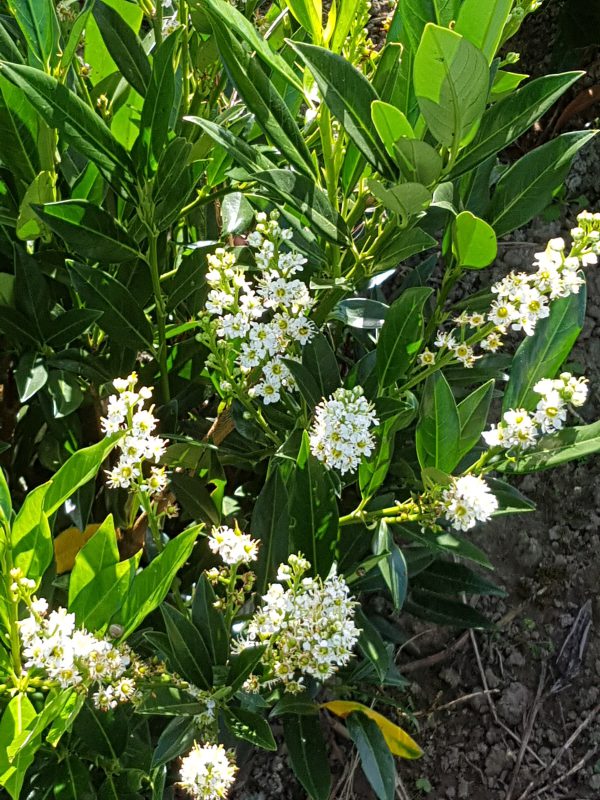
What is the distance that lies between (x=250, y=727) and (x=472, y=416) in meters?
0.49

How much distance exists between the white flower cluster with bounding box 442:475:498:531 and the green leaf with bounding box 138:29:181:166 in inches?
22.4

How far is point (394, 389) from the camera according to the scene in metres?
1.15

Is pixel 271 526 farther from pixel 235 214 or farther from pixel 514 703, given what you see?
pixel 514 703

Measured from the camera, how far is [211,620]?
1.06 m

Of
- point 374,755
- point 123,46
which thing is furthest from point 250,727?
point 123,46

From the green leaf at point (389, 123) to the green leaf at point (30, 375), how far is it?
0.60 meters

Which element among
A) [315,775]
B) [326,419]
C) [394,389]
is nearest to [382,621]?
[315,775]

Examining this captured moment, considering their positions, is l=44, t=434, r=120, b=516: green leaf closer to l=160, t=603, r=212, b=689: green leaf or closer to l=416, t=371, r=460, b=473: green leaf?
l=160, t=603, r=212, b=689: green leaf

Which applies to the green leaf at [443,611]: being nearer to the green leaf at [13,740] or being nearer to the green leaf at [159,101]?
the green leaf at [13,740]

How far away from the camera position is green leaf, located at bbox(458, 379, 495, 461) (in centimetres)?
107

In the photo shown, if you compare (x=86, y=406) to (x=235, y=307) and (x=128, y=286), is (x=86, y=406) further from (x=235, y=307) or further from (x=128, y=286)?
(x=235, y=307)

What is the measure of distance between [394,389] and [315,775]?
0.59m

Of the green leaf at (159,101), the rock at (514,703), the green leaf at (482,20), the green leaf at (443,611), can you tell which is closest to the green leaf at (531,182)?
the green leaf at (482,20)

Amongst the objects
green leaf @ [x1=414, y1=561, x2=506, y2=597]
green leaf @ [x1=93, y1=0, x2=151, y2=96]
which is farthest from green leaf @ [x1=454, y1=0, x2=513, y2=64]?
green leaf @ [x1=414, y1=561, x2=506, y2=597]
